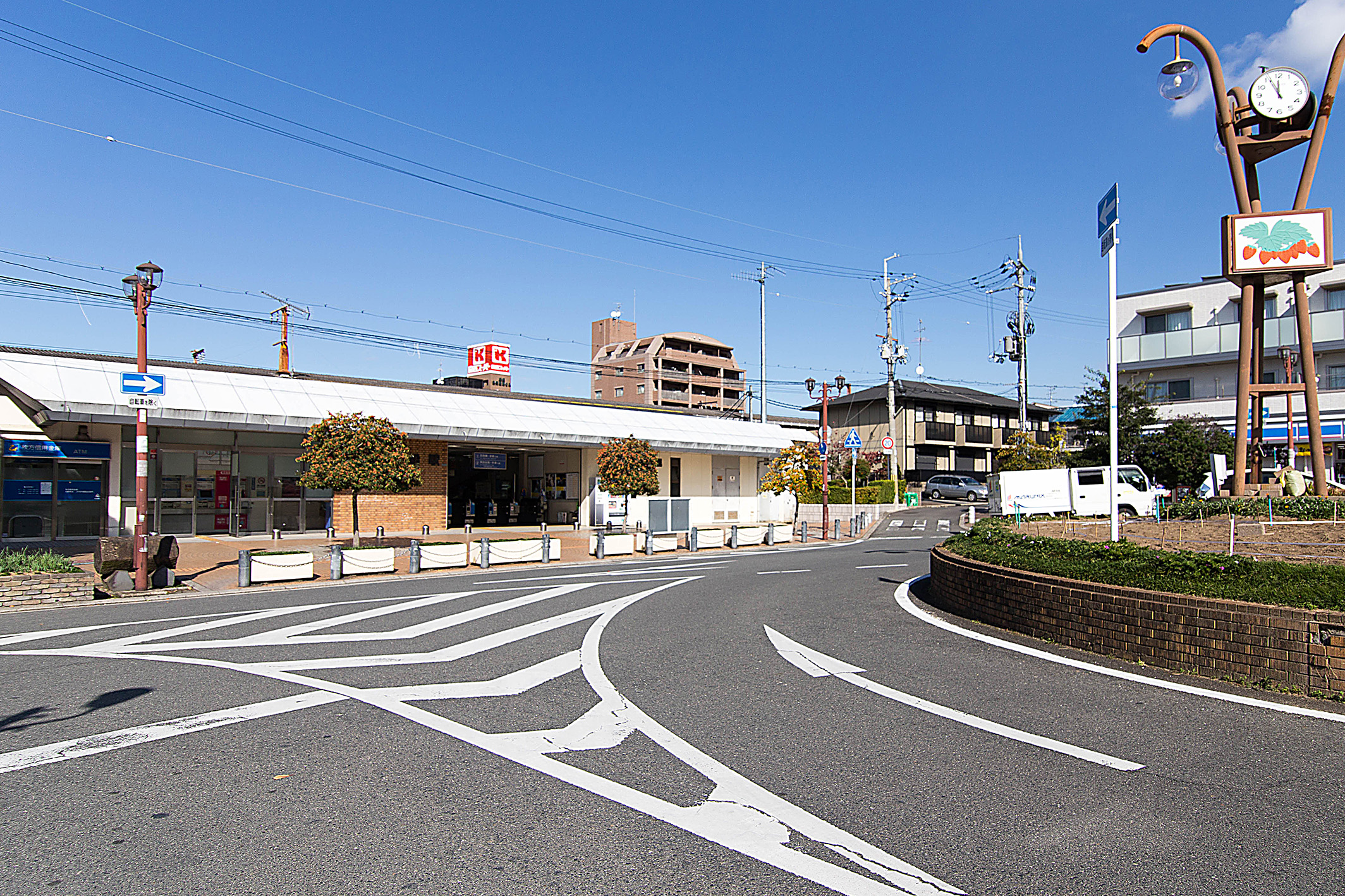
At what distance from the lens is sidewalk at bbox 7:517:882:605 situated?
18.2 meters

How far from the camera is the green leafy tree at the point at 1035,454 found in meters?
43.5

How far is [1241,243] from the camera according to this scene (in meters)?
18.3

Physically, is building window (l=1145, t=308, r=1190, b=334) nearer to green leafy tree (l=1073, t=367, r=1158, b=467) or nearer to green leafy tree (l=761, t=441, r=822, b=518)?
green leafy tree (l=1073, t=367, r=1158, b=467)

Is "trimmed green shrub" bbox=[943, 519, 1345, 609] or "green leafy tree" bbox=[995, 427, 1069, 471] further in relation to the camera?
"green leafy tree" bbox=[995, 427, 1069, 471]

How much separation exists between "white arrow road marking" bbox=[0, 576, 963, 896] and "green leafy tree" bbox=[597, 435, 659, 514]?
15876mm

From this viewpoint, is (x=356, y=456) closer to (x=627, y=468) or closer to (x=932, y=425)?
(x=627, y=468)

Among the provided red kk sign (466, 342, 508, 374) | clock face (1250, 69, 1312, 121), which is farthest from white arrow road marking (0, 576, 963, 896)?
red kk sign (466, 342, 508, 374)

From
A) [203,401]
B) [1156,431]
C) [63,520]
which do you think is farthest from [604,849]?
[1156,431]

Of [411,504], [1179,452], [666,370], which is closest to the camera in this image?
[411,504]

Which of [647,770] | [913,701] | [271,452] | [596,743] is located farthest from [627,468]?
[647,770]

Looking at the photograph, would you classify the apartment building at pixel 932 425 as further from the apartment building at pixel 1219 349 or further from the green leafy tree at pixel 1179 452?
the green leafy tree at pixel 1179 452

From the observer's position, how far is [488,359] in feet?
199

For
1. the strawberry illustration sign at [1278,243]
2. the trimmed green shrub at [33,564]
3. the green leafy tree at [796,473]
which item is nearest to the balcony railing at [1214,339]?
the green leafy tree at [796,473]

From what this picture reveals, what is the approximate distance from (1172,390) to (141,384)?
41.7 metres
